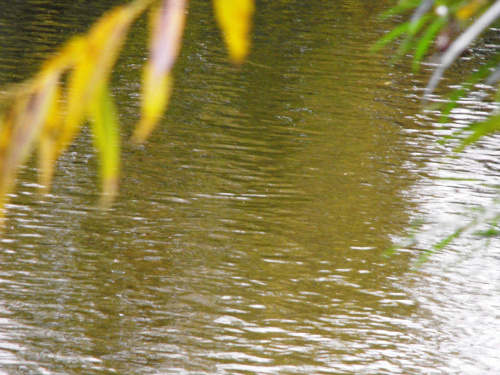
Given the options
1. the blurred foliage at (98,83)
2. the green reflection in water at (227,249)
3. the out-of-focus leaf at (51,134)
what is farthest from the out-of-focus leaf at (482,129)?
the green reflection in water at (227,249)

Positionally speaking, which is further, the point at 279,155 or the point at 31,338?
the point at 279,155

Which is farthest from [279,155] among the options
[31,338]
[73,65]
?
[73,65]

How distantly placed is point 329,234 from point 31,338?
3.08 metres

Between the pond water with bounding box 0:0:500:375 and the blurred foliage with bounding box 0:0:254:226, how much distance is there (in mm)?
2688

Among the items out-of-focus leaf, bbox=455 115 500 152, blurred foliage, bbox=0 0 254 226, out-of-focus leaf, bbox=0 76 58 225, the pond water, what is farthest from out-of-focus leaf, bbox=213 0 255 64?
the pond water

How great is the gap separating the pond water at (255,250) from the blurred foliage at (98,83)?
269cm

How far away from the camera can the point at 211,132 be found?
943 centimetres

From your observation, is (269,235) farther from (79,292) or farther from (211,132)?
(211,132)

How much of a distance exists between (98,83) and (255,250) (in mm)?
5988

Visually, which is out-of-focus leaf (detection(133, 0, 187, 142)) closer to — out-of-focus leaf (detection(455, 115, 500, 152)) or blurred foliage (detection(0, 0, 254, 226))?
blurred foliage (detection(0, 0, 254, 226))

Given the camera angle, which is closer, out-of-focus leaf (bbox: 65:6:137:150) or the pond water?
out-of-focus leaf (bbox: 65:6:137:150)

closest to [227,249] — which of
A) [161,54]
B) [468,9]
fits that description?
[468,9]

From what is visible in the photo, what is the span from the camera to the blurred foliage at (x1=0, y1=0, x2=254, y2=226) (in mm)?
710

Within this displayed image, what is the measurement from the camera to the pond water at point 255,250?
17.8 ft
